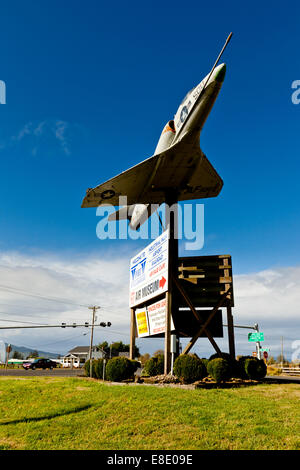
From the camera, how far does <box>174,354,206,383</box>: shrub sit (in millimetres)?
14977

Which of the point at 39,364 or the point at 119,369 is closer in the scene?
the point at 119,369

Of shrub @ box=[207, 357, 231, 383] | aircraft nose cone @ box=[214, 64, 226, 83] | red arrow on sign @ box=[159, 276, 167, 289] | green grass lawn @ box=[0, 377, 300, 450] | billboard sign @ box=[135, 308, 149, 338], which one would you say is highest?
aircraft nose cone @ box=[214, 64, 226, 83]

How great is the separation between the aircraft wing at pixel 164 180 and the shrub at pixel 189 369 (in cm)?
1079

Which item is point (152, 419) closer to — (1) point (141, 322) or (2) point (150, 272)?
(2) point (150, 272)

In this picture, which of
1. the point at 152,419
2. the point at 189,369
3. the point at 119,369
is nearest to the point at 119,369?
the point at 119,369

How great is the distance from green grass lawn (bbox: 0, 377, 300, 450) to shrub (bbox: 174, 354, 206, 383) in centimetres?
141

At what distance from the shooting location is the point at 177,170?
2048 centimetres

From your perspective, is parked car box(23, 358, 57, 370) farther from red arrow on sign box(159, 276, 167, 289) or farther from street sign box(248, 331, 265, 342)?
red arrow on sign box(159, 276, 167, 289)

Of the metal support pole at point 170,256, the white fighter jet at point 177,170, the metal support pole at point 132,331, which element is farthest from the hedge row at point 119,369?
the white fighter jet at point 177,170

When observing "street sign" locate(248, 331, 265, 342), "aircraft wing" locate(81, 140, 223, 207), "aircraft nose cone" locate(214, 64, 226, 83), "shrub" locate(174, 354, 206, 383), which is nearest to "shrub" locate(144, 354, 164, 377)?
"shrub" locate(174, 354, 206, 383)

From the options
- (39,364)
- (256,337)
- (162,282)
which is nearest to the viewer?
(162,282)

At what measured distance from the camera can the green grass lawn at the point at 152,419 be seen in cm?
749

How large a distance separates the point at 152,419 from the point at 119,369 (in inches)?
330

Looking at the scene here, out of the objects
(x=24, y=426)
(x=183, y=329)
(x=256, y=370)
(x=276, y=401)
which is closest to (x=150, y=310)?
(x=183, y=329)
